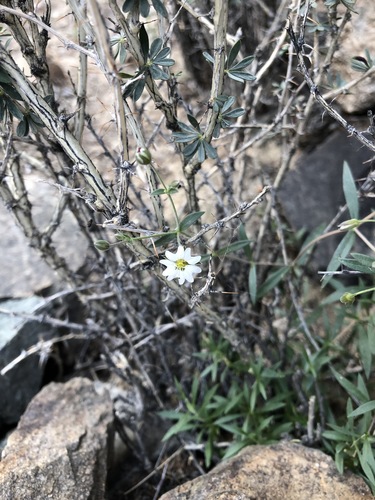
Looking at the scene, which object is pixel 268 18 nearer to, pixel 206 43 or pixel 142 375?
pixel 206 43

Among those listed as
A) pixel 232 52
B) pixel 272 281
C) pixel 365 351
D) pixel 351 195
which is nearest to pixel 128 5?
pixel 232 52

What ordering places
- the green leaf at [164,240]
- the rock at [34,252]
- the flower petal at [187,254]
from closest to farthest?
the flower petal at [187,254]
the green leaf at [164,240]
the rock at [34,252]

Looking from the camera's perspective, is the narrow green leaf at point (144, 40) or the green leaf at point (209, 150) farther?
the green leaf at point (209, 150)

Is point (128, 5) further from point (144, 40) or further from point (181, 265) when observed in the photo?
point (181, 265)

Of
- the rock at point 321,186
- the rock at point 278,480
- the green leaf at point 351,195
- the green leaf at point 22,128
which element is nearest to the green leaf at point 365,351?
the rock at point 278,480

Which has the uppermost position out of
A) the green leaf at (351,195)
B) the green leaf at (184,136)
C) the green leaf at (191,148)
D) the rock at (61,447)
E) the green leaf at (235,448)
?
the green leaf at (184,136)

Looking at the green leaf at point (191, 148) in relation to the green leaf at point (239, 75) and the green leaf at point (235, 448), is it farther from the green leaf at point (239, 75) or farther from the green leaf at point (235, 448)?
the green leaf at point (235, 448)

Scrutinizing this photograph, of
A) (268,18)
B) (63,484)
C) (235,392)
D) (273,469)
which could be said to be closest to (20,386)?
(63,484)
